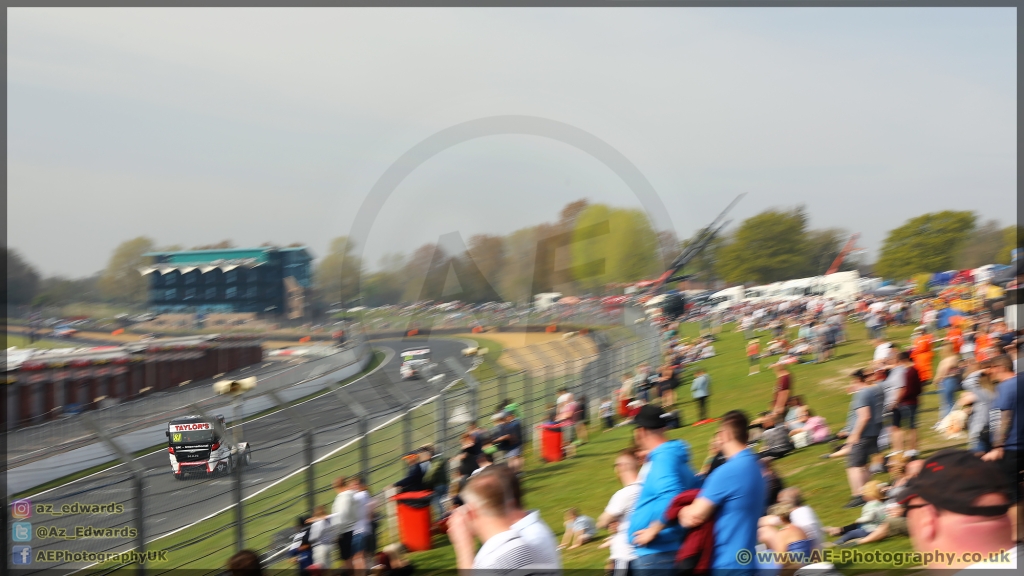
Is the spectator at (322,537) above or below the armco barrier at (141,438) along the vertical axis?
above

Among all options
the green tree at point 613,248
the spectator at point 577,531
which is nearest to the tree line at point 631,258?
the green tree at point 613,248

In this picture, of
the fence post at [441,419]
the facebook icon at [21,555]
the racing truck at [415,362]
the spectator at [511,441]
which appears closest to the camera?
the facebook icon at [21,555]

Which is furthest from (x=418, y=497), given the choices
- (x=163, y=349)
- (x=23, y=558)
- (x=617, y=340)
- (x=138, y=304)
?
(x=138, y=304)

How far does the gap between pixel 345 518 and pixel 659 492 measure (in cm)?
352

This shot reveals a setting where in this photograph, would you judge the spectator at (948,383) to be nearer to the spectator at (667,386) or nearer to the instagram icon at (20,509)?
the spectator at (667,386)

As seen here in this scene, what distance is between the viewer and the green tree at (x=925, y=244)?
2142 centimetres

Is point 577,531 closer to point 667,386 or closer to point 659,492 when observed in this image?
point 659,492

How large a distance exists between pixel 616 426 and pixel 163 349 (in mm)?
28511

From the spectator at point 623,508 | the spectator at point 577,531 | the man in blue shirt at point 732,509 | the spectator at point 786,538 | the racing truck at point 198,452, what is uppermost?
the man in blue shirt at point 732,509

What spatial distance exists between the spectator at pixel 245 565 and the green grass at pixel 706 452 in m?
2.73

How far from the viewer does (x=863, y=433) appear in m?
6.41

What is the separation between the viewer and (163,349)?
34312 millimetres

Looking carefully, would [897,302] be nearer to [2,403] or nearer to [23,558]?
[23,558]

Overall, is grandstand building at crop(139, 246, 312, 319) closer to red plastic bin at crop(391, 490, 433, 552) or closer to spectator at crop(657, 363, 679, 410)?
spectator at crop(657, 363, 679, 410)
